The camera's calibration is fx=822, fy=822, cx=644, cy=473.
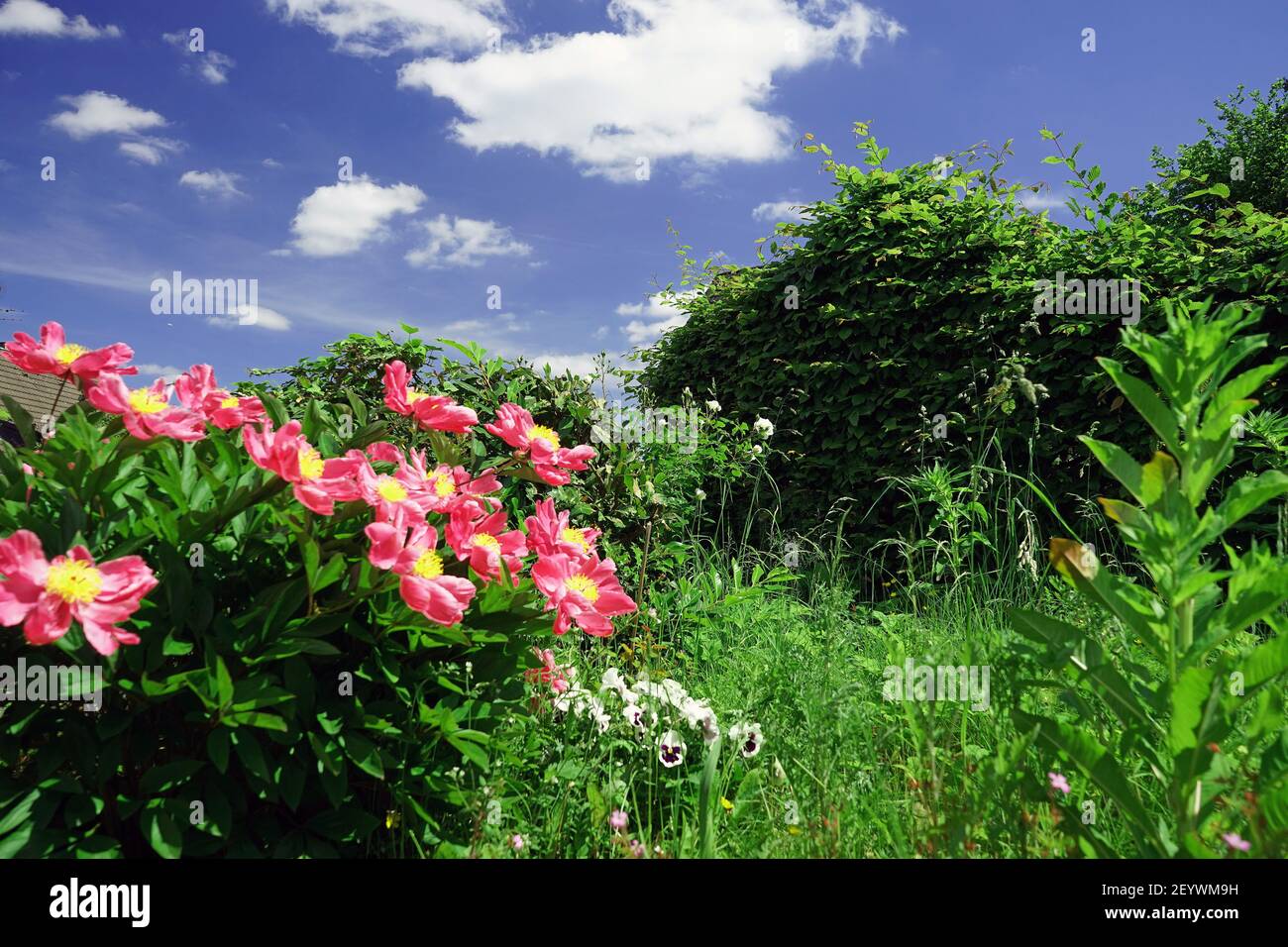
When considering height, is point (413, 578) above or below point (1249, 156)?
below

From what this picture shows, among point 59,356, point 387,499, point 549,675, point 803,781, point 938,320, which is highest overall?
point 938,320

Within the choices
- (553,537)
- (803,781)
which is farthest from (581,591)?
(803,781)

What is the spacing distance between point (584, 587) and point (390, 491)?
51 centimetres

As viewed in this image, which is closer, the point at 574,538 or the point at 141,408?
the point at 141,408

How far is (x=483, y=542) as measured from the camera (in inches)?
70.3

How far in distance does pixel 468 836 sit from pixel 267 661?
61 centimetres

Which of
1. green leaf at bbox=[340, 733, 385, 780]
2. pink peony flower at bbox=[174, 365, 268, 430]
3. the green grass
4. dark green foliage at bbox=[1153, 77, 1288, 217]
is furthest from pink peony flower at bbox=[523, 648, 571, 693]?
dark green foliage at bbox=[1153, 77, 1288, 217]

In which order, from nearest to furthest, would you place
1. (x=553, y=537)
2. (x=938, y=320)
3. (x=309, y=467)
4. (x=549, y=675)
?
(x=309, y=467) → (x=553, y=537) → (x=549, y=675) → (x=938, y=320)

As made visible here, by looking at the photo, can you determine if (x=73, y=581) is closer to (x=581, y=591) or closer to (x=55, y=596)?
(x=55, y=596)

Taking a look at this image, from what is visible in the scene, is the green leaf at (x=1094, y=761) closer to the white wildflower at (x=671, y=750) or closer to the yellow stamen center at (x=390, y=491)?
the white wildflower at (x=671, y=750)

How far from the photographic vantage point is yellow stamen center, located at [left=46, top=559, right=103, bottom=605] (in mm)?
1282

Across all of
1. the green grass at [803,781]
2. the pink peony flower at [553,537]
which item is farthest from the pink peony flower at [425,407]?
the green grass at [803,781]

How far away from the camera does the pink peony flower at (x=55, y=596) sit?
1274 millimetres

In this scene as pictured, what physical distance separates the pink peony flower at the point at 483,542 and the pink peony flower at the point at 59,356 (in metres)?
0.86
